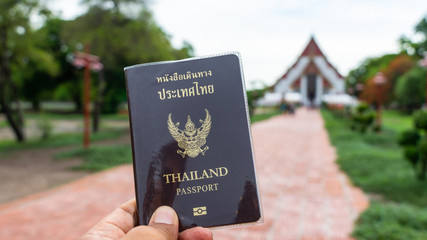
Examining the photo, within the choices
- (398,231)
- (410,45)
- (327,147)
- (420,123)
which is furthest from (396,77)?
(398,231)

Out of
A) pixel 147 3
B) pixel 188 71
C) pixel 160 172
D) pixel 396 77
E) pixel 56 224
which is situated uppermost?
pixel 147 3

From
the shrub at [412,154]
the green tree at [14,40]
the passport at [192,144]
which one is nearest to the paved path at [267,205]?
the shrub at [412,154]

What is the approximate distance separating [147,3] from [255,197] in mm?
15904

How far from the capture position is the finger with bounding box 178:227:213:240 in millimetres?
1302

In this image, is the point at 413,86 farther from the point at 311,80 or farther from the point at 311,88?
the point at 311,88

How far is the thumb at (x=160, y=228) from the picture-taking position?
48.9 inches

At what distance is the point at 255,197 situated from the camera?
134 centimetres

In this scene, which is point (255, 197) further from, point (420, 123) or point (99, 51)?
point (99, 51)

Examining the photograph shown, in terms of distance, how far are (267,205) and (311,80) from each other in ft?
11.6

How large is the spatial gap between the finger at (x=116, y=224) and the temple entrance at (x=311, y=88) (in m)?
1.44

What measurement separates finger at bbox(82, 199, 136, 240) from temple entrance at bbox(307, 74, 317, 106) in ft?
Result: 4.73

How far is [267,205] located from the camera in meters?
5.84

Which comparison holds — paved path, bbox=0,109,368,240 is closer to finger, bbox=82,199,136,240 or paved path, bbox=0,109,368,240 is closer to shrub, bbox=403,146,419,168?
shrub, bbox=403,146,419,168

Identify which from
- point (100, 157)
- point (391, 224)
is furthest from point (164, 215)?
point (100, 157)
